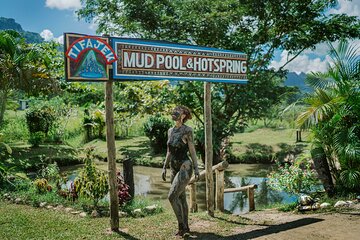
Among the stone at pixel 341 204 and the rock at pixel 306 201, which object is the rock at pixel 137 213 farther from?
the stone at pixel 341 204

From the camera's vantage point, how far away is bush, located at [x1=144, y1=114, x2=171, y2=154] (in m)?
18.1

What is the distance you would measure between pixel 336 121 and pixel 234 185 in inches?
237

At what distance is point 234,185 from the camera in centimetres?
1359

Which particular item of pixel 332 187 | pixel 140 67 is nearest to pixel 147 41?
pixel 140 67

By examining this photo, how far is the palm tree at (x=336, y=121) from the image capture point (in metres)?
7.90

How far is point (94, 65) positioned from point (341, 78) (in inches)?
210

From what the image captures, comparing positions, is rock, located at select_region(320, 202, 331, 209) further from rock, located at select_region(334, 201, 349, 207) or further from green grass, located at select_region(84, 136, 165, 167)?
green grass, located at select_region(84, 136, 165, 167)

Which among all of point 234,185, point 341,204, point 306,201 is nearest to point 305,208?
point 306,201

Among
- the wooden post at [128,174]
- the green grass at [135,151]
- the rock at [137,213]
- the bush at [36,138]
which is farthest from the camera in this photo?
the bush at [36,138]

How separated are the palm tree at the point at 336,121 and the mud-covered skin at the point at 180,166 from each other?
328 centimetres

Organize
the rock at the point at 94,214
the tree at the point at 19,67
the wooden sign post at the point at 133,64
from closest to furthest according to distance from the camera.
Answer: the wooden sign post at the point at 133,64
the rock at the point at 94,214
the tree at the point at 19,67

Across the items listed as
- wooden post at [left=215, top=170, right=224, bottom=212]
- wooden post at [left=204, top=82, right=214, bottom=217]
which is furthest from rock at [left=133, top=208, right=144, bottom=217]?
wooden post at [left=215, top=170, right=224, bottom=212]

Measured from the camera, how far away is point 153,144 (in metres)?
18.3

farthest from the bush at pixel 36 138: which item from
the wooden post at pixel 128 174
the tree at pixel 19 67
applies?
the wooden post at pixel 128 174
